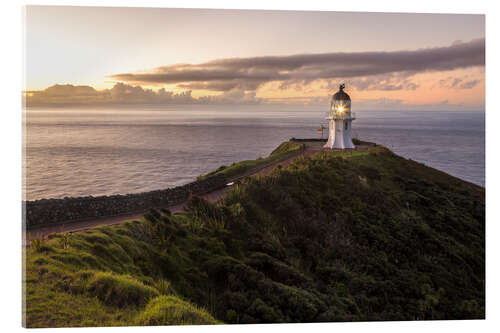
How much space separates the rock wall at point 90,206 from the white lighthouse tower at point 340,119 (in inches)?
618

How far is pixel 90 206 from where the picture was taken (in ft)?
25.7

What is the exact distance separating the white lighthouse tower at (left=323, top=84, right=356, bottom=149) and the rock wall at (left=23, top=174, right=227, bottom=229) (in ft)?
51.5

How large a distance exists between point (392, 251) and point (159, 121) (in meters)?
9.47

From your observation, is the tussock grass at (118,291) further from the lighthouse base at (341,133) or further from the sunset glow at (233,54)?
the lighthouse base at (341,133)

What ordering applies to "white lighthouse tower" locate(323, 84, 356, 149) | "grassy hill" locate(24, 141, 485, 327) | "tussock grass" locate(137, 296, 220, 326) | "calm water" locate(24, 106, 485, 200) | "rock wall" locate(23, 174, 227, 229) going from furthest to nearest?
"white lighthouse tower" locate(323, 84, 356, 149) → "calm water" locate(24, 106, 485, 200) → "rock wall" locate(23, 174, 227, 229) → "grassy hill" locate(24, 141, 485, 327) → "tussock grass" locate(137, 296, 220, 326)

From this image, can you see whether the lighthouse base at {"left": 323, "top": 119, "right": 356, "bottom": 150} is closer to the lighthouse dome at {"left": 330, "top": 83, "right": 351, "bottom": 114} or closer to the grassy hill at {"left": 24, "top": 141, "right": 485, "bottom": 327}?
the lighthouse dome at {"left": 330, "top": 83, "right": 351, "bottom": 114}

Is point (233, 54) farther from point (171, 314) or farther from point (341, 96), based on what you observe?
point (341, 96)

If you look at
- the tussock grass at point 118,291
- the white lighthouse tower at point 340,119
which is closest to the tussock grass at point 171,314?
the tussock grass at point 118,291

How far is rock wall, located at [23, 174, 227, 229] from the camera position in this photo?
700 centimetres

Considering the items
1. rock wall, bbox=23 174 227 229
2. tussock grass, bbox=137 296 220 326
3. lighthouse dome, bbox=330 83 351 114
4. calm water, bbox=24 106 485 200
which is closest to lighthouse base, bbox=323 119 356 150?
lighthouse dome, bbox=330 83 351 114

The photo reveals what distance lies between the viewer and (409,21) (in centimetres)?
902

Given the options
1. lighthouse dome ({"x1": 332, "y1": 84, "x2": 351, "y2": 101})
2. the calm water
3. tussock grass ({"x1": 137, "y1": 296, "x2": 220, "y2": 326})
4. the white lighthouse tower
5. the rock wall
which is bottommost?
tussock grass ({"x1": 137, "y1": 296, "x2": 220, "y2": 326})

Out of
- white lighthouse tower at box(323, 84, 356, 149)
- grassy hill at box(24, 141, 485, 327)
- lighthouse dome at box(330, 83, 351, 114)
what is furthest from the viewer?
lighthouse dome at box(330, 83, 351, 114)
